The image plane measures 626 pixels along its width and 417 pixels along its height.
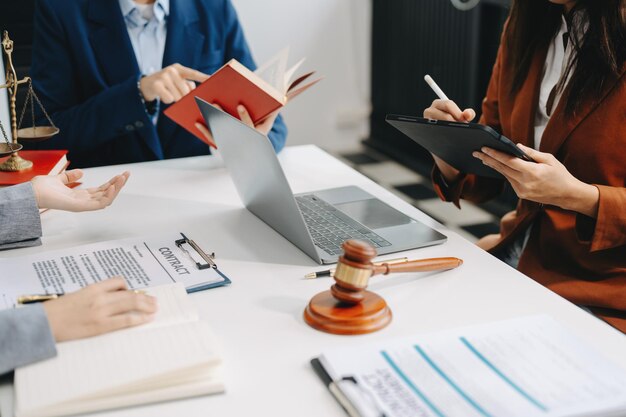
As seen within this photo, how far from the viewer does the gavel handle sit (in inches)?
39.4

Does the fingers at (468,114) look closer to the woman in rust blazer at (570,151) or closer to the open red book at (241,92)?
the woman in rust blazer at (570,151)

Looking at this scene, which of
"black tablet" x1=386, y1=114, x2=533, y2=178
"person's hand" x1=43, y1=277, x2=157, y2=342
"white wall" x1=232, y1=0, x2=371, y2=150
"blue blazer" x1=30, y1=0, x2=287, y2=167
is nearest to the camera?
"person's hand" x1=43, y1=277, x2=157, y2=342

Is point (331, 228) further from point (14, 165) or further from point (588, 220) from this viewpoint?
point (14, 165)

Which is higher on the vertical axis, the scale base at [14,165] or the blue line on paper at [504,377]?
the scale base at [14,165]

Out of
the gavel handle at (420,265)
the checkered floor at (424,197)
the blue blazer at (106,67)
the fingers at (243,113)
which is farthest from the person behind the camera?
the checkered floor at (424,197)

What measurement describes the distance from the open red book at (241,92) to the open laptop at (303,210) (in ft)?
0.26

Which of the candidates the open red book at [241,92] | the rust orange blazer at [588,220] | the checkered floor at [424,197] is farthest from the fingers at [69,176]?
the checkered floor at [424,197]

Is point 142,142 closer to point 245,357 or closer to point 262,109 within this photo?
point 262,109

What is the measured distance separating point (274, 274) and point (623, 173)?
0.70m

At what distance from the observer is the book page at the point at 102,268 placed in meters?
1.04

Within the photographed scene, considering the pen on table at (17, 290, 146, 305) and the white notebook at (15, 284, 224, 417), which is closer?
the white notebook at (15, 284, 224, 417)

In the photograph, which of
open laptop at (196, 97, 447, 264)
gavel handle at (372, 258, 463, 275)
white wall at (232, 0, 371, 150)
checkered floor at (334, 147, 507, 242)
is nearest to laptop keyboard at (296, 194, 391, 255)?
open laptop at (196, 97, 447, 264)

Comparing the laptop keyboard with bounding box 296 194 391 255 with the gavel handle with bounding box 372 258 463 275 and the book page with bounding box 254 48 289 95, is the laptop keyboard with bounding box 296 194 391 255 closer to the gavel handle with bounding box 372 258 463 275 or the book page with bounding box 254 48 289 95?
the gavel handle with bounding box 372 258 463 275

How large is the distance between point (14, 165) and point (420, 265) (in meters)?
0.85
